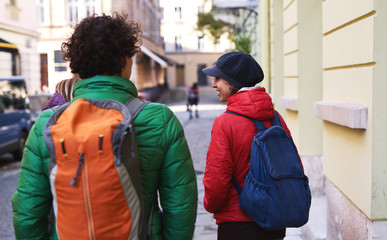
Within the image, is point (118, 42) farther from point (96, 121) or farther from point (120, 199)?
point (120, 199)

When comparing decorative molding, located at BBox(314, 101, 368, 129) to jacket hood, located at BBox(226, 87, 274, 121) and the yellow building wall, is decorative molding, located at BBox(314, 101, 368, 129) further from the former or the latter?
jacket hood, located at BBox(226, 87, 274, 121)

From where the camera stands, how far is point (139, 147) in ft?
6.86

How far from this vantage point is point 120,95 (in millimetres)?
2115

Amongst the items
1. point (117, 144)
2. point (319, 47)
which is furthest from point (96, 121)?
point (319, 47)

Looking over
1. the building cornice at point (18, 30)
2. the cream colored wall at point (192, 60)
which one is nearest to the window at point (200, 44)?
the cream colored wall at point (192, 60)

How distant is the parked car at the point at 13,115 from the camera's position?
11.1 meters

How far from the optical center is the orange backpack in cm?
188

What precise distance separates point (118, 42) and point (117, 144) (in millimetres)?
472

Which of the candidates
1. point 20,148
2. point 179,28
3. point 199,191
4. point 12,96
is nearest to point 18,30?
point 12,96

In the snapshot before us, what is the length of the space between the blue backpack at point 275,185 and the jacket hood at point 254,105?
0.11m

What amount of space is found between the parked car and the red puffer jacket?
9061 mm

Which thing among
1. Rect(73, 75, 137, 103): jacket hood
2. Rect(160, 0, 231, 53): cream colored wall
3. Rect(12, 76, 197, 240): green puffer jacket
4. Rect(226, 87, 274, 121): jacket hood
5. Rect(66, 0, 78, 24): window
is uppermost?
Rect(160, 0, 231, 53): cream colored wall

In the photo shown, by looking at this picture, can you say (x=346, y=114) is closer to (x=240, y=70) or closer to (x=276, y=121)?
(x=276, y=121)

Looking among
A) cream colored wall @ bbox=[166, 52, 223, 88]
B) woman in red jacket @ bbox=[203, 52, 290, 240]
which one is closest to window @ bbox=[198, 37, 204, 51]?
cream colored wall @ bbox=[166, 52, 223, 88]
